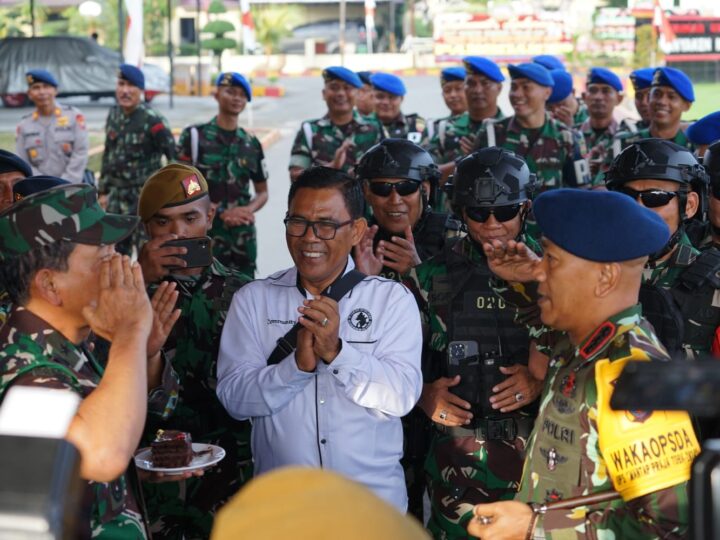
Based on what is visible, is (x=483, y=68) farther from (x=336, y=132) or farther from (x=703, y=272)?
(x=703, y=272)

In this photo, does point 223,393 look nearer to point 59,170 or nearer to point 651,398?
point 651,398

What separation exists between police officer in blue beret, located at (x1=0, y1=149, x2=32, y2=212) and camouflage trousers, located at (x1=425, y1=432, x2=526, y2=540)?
2827mm

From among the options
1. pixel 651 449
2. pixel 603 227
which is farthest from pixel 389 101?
pixel 651 449

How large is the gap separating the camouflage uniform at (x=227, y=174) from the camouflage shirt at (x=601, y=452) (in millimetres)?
6807

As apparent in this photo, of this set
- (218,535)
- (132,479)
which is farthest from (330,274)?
(218,535)

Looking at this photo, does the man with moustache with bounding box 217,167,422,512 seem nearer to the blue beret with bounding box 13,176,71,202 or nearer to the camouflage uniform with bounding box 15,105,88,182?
the blue beret with bounding box 13,176,71,202

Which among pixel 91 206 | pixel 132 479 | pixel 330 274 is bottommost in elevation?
pixel 132 479

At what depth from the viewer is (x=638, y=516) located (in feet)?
9.29

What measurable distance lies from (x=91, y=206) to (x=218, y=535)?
1.94 metres

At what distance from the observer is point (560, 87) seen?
12023 millimetres

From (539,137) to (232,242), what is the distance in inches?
110

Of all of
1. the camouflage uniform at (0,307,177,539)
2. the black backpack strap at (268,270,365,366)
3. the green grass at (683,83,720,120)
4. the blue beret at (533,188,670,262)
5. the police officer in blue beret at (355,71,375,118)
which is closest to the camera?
the camouflage uniform at (0,307,177,539)

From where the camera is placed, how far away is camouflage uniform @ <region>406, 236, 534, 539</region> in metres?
4.44

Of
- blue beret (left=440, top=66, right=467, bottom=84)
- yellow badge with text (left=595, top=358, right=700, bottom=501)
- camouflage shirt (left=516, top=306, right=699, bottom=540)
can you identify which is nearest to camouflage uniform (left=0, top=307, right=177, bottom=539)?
camouflage shirt (left=516, top=306, right=699, bottom=540)
